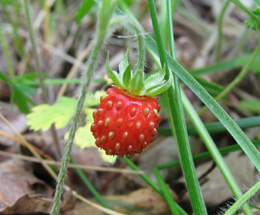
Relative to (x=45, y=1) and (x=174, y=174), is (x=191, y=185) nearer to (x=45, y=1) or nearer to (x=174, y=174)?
(x=174, y=174)

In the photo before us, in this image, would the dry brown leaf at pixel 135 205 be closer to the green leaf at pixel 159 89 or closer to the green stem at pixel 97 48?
the green stem at pixel 97 48

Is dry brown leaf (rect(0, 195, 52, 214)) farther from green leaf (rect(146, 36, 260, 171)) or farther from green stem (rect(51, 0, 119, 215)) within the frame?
green leaf (rect(146, 36, 260, 171))

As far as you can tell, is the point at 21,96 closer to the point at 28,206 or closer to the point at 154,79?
the point at 28,206

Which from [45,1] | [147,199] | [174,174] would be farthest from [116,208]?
[45,1]

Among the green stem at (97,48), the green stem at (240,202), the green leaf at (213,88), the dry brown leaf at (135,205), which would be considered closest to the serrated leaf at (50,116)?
the dry brown leaf at (135,205)

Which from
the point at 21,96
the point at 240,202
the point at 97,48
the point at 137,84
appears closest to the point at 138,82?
the point at 137,84

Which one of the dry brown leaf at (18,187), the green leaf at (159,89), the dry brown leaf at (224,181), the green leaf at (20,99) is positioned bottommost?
the dry brown leaf at (18,187)

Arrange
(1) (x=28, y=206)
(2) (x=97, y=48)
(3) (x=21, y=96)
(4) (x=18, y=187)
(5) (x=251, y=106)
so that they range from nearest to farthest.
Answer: (2) (x=97, y=48) → (1) (x=28, y=206) → (4) (x=18, y=187) → (3) (x=21, y=96) → (5) (x=251, y=106)

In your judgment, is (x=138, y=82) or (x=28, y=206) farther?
(x=28, y=206)
